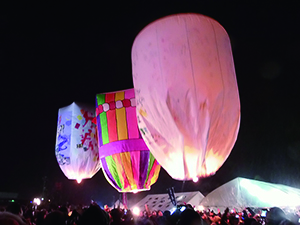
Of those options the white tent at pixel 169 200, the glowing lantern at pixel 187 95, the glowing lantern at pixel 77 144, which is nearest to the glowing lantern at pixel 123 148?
the glowing lantern at pixel 77 144

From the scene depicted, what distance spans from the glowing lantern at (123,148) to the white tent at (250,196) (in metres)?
5.61

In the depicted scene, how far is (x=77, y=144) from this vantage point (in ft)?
26.9

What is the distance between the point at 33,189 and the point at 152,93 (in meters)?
21.0

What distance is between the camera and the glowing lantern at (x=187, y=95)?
3.64 metres

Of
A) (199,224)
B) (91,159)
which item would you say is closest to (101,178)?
(91,159)

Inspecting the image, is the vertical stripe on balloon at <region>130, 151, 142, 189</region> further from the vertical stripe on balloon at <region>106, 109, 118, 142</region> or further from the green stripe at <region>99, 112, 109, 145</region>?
the green stripe at <region>99, 112, 109, 145</region>

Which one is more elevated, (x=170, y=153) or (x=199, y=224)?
(x=170, y=153)

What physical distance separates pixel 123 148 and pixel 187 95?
11.4 ft

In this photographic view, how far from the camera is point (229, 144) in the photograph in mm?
3938

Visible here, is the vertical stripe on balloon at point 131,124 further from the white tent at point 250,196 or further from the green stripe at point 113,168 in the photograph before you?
the white tent at point 250,196

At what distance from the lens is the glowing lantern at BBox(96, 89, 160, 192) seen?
259 inches

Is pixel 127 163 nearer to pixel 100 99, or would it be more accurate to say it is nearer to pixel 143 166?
pixel 143 166

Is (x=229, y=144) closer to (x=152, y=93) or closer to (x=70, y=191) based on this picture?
(x=152, y=93)

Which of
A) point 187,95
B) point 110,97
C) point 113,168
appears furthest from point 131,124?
point 187,95
